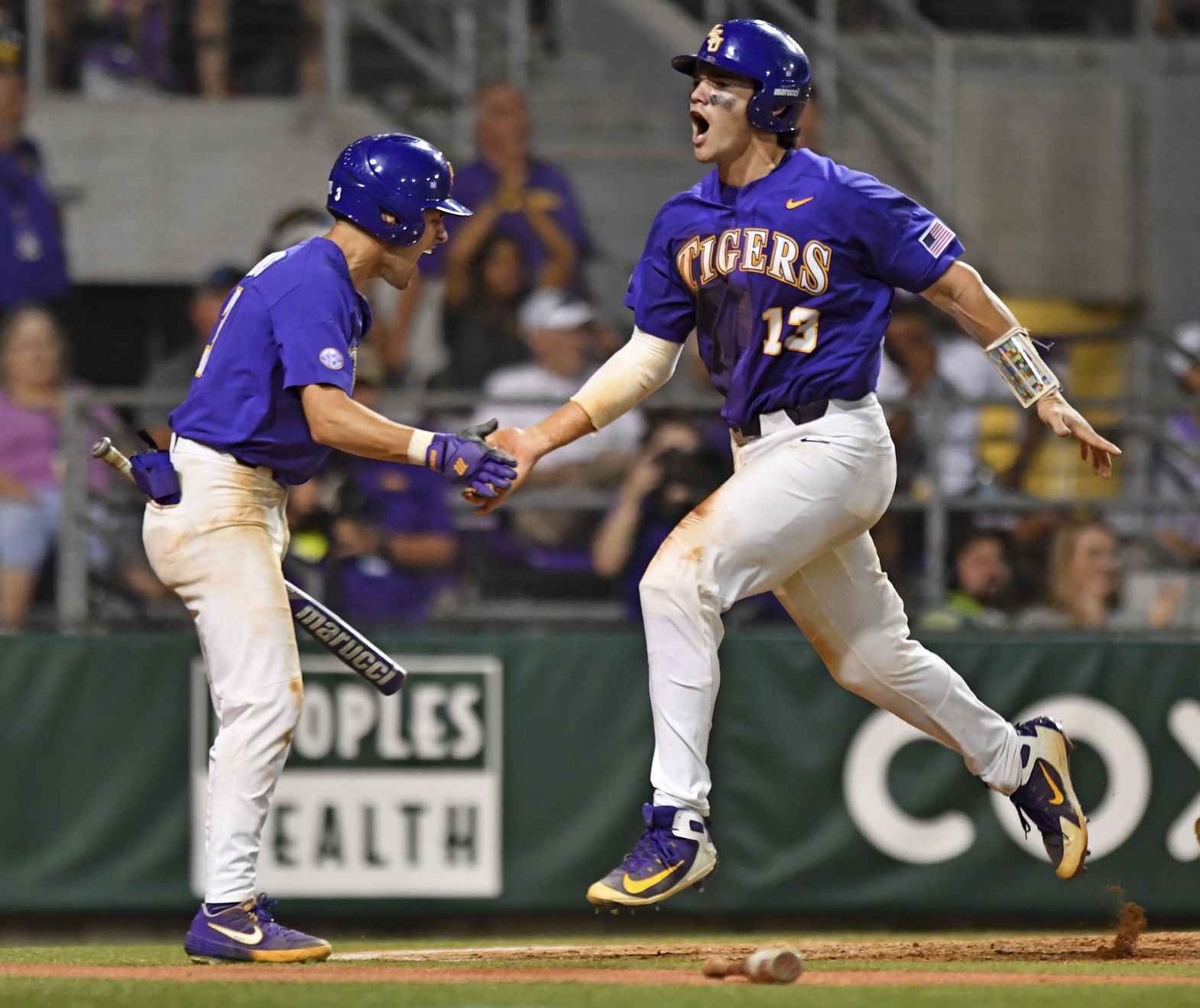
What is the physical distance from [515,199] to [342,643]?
5018 millimetres

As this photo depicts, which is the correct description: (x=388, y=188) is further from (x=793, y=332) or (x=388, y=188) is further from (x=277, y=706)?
(x=277, y=706)

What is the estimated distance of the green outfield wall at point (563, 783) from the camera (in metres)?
7.50

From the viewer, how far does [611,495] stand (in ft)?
27.2

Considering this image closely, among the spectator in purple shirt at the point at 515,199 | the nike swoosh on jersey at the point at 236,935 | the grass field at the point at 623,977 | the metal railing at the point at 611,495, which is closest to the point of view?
the grass field at the point at 623,977

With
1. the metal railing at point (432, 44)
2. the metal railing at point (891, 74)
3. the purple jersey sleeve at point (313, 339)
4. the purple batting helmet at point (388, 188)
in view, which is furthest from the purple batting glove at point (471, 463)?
the metal railing at point (891, 74)

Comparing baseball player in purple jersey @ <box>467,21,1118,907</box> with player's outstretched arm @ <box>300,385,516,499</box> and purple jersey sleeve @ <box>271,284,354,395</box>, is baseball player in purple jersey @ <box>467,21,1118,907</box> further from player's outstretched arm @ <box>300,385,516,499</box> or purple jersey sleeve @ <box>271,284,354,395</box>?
purple jersey sleeve @ <box>271,284,354,395</box>

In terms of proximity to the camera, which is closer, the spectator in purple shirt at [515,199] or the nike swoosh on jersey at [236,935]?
the nike swoosh on jersey at [236,935]

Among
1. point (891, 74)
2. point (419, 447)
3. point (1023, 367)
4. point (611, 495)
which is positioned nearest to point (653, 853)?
point (419, 447)

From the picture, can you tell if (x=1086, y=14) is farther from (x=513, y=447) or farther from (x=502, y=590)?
(x=513, y=447)

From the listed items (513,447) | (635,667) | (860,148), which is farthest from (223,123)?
(513,447)

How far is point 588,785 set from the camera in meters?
7.68

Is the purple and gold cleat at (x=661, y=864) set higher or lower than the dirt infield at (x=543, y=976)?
higher

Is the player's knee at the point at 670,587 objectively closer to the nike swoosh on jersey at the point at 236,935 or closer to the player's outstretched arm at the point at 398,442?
the player's outstretched arm at the point at 398,442

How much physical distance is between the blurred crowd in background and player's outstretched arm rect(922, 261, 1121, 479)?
A: 2878mm
